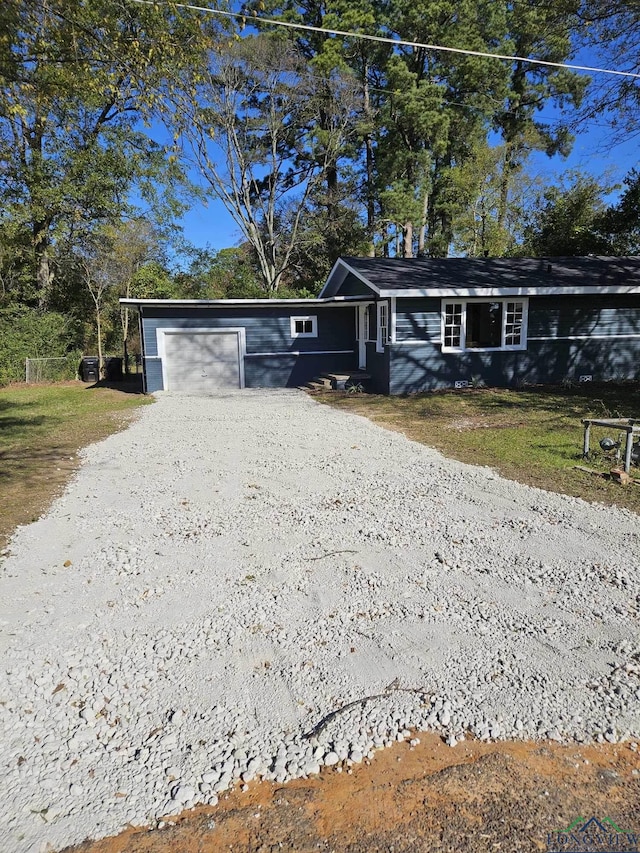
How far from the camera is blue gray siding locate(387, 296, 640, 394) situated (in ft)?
41.9

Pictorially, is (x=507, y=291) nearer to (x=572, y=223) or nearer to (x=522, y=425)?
(x=522, y=425)

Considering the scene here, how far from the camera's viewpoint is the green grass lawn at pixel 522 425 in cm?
561

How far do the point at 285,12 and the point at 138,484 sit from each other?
89.3 ft

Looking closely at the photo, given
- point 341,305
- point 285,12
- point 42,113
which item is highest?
point 285,12

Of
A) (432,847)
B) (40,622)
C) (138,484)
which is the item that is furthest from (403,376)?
(432,847)

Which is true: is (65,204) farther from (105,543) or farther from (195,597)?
(195,597)

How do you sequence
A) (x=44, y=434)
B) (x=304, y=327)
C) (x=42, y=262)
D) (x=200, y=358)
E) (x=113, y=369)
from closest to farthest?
1. (x=44, y=434)
2. (x=200, y=358)
3. (x=304, y=327)
4. (x=113, y=369)
5. (x=42, y=262)

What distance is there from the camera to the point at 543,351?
13445 mm

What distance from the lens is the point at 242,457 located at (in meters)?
7.02

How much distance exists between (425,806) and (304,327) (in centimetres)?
1493

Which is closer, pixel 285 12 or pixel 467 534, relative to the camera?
pixel 467 534

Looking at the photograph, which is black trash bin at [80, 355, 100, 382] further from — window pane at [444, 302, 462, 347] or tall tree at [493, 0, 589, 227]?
tall tree at [493, 0, 589, 227]

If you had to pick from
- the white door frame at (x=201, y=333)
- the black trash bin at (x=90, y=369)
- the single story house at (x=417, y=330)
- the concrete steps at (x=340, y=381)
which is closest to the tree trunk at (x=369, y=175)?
the single story house at (x=417, y=330)

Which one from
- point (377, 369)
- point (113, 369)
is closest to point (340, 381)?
point (377, 369)
